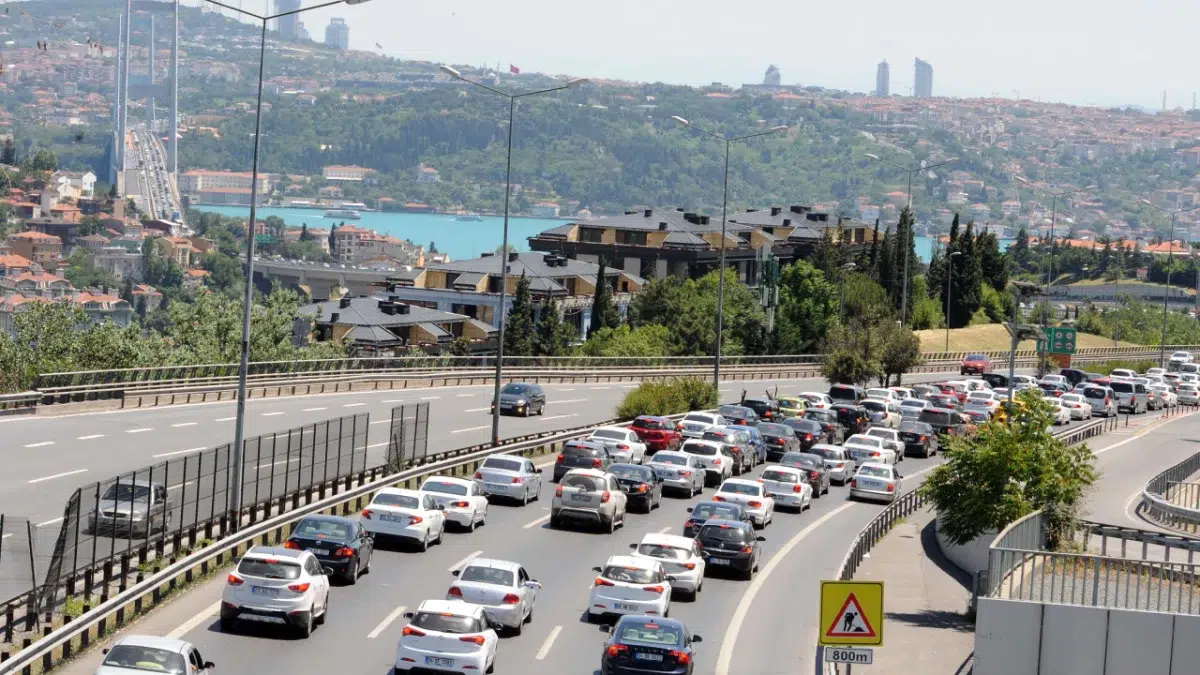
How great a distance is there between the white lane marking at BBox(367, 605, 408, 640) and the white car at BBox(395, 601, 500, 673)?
241cm

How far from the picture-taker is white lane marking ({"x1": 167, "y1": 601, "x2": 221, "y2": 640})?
25873mm

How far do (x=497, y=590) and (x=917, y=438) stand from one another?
1499 inches

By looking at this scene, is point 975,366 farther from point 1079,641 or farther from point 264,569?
point 264,569

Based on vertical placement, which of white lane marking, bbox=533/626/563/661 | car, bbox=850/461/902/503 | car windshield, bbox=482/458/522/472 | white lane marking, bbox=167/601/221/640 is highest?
car windshield, bbox=482/458/522/472

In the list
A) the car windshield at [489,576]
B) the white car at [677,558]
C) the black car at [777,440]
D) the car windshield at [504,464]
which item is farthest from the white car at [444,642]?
the black car at [777,440]

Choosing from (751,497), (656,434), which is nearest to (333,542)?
(751,497)

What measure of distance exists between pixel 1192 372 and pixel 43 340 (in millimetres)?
64071

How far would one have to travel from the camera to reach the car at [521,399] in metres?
64.2

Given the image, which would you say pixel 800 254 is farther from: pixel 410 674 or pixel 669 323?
pixel 410 674

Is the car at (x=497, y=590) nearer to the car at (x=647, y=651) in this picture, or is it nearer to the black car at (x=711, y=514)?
the car at (x=647, y=651)

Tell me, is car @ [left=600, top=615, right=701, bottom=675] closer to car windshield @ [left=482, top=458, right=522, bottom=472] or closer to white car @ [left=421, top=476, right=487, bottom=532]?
white car @ [left=421, top=476, right=487, bottom=532]

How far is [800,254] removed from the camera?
167750mm

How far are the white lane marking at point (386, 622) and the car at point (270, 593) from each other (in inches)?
39.9

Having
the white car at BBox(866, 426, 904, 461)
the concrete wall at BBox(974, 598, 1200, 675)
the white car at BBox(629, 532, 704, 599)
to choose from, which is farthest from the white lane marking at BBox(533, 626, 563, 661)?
the white car at BBox(866, 426, 904, 461)
